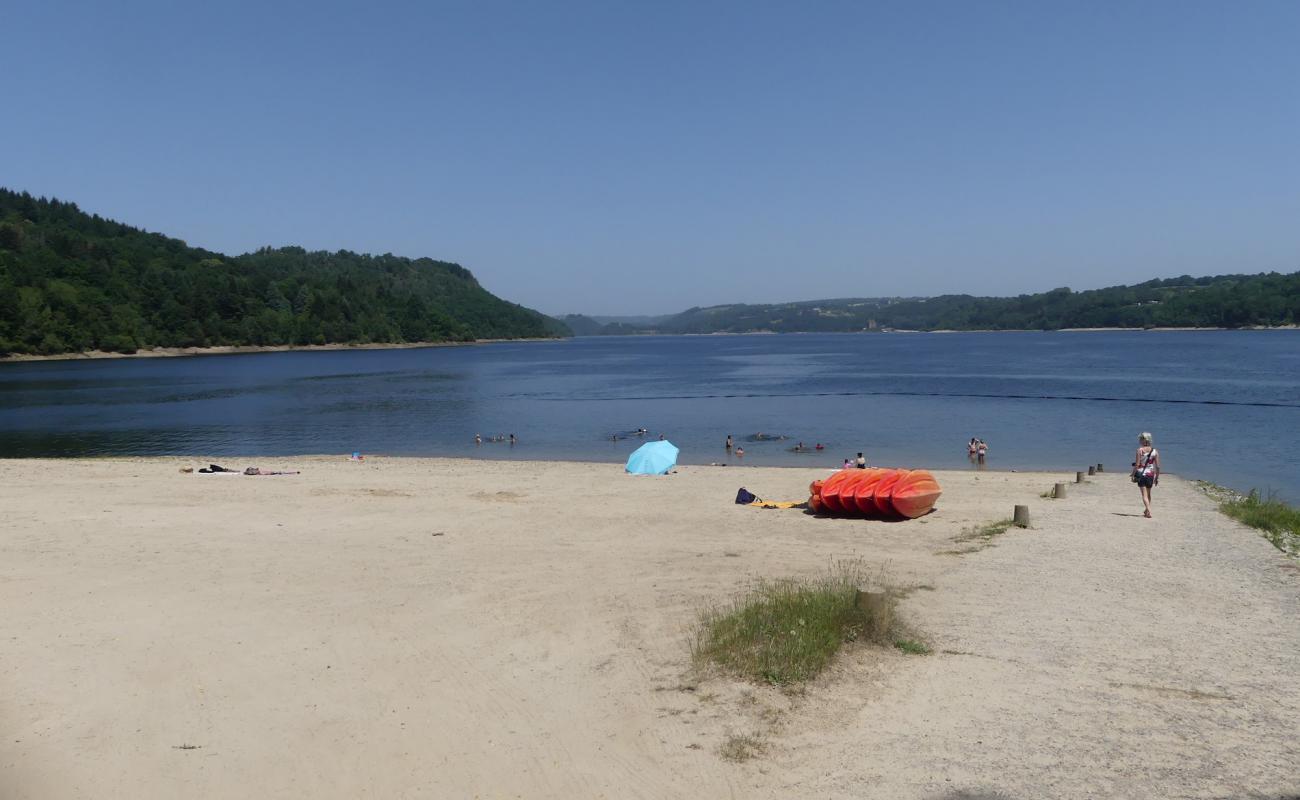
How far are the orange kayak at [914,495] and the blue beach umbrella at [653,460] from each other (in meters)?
10.9

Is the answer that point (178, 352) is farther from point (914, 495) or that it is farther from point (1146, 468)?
point (1146, 468)

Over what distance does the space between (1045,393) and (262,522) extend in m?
59.9

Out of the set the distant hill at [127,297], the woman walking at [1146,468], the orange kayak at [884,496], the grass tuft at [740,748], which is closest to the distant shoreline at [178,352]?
the distant hill at [127,297]

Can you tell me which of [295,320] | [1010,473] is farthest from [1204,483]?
[295,320]

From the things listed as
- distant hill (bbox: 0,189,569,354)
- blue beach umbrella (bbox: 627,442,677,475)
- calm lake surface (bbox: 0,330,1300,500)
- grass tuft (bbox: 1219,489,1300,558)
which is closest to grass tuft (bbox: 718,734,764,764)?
grass tuft (bbox: 1219,489,1300,558)

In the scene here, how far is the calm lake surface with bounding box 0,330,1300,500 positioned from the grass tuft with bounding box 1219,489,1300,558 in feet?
31.2

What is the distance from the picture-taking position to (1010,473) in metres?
28.3

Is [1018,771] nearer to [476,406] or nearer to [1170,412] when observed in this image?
[1170,412]

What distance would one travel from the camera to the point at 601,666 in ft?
28.9

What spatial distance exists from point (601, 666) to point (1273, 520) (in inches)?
579

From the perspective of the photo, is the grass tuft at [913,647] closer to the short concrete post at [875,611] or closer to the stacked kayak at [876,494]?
the short concrete post at [875,611]

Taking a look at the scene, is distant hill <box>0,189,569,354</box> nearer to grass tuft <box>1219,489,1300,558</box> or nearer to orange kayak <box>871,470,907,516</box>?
orange kayak <box>871,470,907,516</box>

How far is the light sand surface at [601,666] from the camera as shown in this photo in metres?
6.59

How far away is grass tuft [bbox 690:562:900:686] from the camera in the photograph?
8.28m
